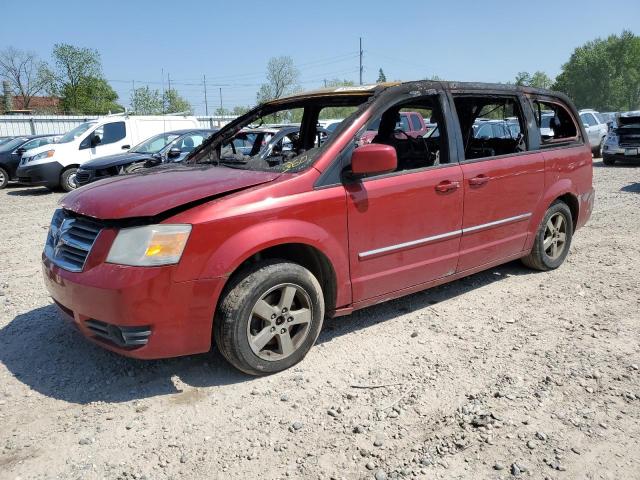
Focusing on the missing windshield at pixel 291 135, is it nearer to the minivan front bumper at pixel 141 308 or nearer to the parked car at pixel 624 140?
the minivan front bumper at pixel 141 308

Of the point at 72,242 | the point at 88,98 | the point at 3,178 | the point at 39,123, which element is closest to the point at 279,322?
the point at 72,242

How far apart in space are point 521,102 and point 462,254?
67.9 inches

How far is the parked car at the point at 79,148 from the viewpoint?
511 inches

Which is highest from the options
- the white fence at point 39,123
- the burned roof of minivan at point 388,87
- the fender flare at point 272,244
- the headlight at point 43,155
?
the white fence at point 39,123

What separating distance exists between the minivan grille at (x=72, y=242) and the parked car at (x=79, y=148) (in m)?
10.0

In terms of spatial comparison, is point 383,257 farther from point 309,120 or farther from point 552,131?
point 552,131

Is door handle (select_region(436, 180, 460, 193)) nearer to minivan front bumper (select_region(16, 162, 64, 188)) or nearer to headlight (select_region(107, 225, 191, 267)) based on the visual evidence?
headlight (select_region(107, 225, 191, 267))

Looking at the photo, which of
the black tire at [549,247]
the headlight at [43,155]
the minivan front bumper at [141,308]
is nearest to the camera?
the minivan front bumper at [141,308]

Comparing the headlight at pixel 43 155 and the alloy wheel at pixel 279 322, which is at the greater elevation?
the headlight at pixel 43 155

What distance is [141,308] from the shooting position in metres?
2.80

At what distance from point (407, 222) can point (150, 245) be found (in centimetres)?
183

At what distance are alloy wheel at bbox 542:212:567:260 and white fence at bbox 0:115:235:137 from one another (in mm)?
26014

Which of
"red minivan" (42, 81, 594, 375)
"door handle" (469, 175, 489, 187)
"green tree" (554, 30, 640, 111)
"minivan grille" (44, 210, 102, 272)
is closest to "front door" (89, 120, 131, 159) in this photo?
"red minivan" (42, 81, 594, 375)

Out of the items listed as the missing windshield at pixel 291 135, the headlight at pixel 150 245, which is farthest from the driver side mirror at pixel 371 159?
the headlight at pixel 150 245
